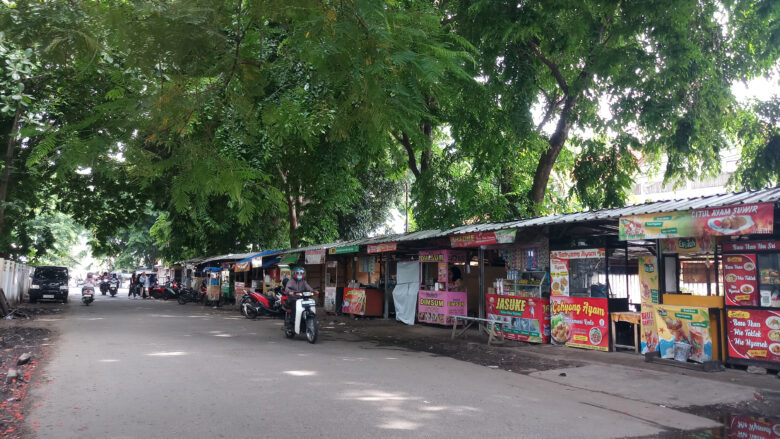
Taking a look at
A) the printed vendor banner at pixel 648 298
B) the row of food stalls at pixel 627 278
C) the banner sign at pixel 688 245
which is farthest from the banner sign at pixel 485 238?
the banner sign at pixel 688 245

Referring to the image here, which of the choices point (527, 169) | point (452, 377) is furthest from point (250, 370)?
point (527, 169)

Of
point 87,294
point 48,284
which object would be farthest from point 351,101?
point 48,284

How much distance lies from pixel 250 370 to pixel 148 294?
32859 millimetres

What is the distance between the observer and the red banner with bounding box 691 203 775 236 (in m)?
7.38

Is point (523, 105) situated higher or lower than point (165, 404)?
higher

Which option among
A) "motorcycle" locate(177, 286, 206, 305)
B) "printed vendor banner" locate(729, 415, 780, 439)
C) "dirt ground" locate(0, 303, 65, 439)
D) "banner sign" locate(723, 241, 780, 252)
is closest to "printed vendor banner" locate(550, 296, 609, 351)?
"banner sign" locate(723, 241, 780, 252)

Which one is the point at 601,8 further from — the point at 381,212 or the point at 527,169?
the point at 381,212

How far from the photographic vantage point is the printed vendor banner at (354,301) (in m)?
18.0

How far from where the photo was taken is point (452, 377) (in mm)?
7688

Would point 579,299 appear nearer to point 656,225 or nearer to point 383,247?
point 656,225

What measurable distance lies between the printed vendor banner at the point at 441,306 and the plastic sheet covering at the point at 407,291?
47 cm

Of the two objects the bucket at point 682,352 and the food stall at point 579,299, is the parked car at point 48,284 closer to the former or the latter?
the food stall at point 579,299

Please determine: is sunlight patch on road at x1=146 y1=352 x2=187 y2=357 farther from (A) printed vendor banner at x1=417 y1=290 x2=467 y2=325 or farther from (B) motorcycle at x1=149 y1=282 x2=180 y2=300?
(B) motorcycle at x1=149 y1=282 x2=180 y2=300

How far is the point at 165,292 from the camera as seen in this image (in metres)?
34.2
